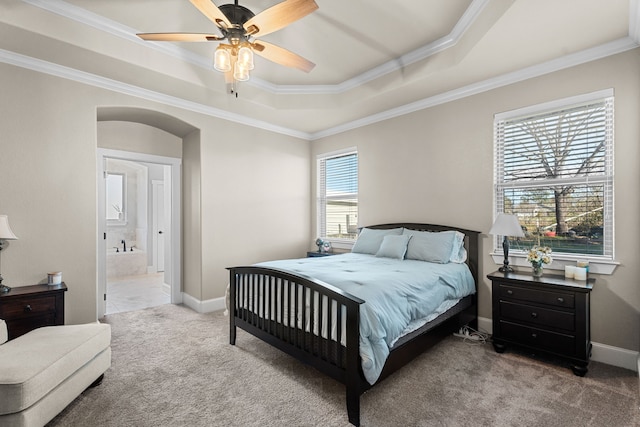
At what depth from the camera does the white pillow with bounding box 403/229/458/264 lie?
3323 millimetres

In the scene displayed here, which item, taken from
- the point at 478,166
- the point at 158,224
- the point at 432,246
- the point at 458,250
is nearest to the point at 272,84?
the point at 478,166

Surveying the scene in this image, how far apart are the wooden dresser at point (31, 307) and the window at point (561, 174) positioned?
14.0 ft

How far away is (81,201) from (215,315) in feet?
6.55

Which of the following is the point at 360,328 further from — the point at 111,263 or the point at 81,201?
the point at 111,263

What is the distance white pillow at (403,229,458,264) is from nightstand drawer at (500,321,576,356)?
0.80 m

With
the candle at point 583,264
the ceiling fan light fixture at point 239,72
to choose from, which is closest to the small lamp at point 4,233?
the ceiling fan light fixture at point 239,72

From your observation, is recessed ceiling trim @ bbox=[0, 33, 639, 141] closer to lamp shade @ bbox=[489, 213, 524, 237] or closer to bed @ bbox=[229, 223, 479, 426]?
lamp shade @ bbox=[489, 213, 524, 237]

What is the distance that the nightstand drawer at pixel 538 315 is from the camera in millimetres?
2547

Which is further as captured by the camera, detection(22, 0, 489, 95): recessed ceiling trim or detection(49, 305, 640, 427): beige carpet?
detection(22, 0, 489, 95): recessed ceiling trim

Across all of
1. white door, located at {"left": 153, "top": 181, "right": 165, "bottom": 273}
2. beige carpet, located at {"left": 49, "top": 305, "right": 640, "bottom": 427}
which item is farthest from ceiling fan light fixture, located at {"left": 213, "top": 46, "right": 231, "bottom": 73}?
white door, located at {"left": 153, "top": 181, "right": 165, "bottom": 273}

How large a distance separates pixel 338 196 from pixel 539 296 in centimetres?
311

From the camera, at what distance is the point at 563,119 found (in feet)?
9.93

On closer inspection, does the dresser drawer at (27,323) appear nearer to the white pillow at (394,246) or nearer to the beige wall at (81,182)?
the beige wall at (81,182)

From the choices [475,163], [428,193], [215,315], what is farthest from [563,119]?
[215,315]
